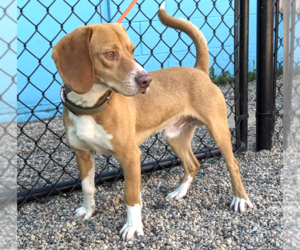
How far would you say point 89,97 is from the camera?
199 cm

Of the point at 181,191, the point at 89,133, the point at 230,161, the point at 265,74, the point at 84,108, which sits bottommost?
the point at 181,191

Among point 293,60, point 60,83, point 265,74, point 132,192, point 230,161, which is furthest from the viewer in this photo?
point 265,74

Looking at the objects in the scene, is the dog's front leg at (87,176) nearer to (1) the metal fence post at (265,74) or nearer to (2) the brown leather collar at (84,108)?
(2) the brown leather collar at (84,108)

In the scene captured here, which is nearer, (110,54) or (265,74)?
(110,54)

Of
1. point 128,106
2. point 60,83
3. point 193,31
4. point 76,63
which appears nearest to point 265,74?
point 193,31

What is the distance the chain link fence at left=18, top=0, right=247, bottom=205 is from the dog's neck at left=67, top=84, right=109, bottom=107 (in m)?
0.65

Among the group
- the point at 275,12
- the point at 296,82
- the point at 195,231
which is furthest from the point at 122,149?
the point at 275,12

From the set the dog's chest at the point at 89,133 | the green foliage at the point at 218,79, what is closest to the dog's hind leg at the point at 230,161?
the dog's chest at the point at 89,133

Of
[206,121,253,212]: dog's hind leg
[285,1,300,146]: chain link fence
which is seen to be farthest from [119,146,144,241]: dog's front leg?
[285,1,300,146]: chain link fence

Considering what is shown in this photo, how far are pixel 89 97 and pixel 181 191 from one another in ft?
3.54

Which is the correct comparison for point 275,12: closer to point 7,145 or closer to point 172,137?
point 172,137

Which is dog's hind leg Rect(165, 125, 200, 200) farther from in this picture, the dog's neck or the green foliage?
the green foliage

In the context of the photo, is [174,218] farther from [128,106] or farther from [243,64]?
[243,64]

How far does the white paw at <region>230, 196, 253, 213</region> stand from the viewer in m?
2.45
